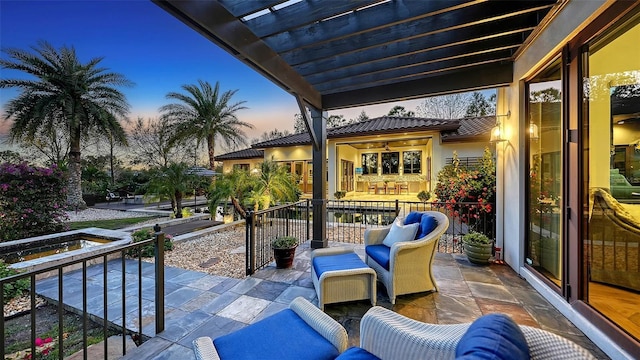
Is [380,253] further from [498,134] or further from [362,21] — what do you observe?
[498,134]

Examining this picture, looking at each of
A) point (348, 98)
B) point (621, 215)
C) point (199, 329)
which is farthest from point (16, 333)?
point (621, 215)

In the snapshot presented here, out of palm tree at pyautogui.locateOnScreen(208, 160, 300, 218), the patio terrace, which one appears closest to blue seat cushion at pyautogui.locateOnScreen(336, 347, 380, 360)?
the patio terrace

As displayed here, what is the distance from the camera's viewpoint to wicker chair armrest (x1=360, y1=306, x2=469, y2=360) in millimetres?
1112

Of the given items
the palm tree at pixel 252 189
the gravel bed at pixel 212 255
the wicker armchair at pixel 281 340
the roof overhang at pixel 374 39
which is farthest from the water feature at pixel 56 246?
the roof overhang at pixel 374 39

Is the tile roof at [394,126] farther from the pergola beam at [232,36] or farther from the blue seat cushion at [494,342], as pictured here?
the blue seat cushion at [494,342]

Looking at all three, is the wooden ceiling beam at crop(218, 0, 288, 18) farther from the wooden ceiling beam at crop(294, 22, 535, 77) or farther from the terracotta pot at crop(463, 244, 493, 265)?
the terracotta pot at crop(463, 244, 493, 265)

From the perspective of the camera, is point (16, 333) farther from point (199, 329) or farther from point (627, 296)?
point (627, 296)

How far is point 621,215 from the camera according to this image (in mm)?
2227

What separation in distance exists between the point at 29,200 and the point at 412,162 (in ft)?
46.4

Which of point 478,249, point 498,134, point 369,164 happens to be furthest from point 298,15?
point 369,164

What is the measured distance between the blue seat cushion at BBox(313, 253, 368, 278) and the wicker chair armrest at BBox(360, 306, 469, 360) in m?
1.30

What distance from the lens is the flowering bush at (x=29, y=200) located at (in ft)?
18.3

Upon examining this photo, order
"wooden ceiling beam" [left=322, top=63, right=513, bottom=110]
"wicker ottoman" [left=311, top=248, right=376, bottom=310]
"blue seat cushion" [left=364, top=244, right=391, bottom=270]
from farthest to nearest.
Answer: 1. "wooden ceiling beam" [left=322, top=63, right=513, bottom=110]
2. "blue seat cushion" [left=364, top=244, right=391, bottom=270]
3. "wicker ottoman" [left=311, top=248, right=376, bottom=310]

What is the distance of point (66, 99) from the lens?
991cm
